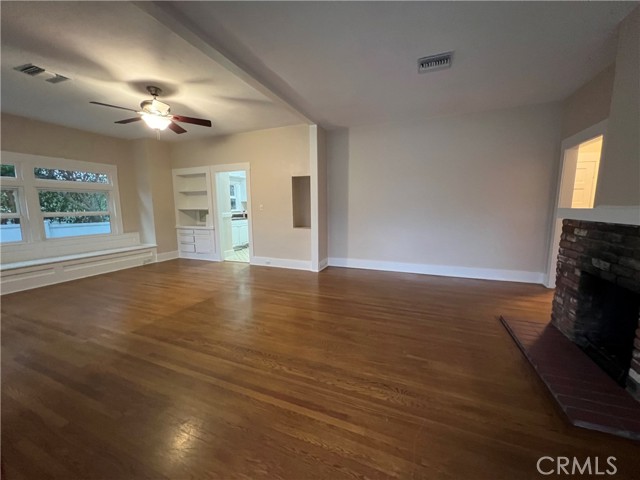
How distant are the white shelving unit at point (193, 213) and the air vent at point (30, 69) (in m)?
3.04

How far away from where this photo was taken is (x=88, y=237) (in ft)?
17.1

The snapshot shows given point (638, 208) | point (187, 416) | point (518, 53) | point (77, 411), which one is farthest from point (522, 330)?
point (77, 411)

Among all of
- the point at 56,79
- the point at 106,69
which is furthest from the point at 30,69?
the point at 106,69

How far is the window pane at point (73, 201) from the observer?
4668 mm

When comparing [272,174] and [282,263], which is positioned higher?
[272,174]

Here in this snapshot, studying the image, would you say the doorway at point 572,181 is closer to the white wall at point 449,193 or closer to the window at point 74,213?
the white wall at point 449,193

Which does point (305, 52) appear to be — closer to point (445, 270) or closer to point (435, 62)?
point (435, 62)

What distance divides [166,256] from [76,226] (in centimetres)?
173

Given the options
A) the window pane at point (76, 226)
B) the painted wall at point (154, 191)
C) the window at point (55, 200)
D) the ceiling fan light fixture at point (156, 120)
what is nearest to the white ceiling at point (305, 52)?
the ceiling fan light fixture at point (156, 120)

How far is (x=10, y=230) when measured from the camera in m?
4.26

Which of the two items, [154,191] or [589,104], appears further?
[154,191]

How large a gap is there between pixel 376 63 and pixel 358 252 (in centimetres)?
332

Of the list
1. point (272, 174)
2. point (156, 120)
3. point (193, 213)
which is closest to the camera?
point (156, 120)

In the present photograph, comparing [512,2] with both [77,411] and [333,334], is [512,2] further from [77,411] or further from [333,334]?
[77,411]
